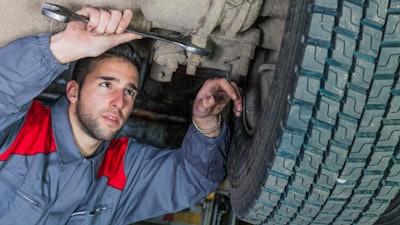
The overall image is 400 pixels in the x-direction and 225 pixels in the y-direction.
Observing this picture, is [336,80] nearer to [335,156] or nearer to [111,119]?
[335,156]

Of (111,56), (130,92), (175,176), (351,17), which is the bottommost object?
(175,176)

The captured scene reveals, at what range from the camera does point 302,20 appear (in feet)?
3.34

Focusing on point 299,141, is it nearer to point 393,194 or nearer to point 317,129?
point 317,129

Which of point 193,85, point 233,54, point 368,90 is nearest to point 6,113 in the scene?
point 233,54

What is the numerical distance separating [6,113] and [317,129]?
0.81 metres

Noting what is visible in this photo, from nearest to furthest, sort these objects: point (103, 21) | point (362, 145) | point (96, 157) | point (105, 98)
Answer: point (362, 145) < point (103, 21) < point (105, 98) < point (96, 157)

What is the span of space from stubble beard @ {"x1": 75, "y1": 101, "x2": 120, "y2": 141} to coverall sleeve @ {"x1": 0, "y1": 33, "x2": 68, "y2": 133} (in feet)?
1.21

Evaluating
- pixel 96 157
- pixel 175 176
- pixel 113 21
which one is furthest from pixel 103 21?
pixel 175 176

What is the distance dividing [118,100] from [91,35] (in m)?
0.47

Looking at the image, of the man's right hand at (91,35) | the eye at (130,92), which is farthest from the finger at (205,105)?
the man's right hand at (91,35)

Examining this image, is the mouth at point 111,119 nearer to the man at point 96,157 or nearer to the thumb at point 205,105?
the man at point 96,157

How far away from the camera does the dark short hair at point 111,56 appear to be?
1683 millimetres

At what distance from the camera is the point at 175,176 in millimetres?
1902

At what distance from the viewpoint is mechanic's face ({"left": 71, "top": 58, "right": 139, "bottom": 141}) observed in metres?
1.68
